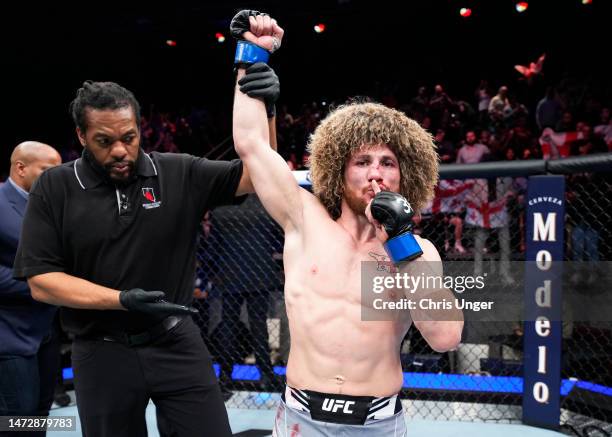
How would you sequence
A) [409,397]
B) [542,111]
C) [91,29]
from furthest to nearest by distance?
[91,29], [542,111], [409,397]

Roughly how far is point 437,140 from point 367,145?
5.30 metres

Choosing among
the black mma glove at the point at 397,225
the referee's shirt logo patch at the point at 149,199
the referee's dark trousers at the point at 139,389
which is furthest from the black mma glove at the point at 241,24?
the referee's dark trousers at the point at 139,389

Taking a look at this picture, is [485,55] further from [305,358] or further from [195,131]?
[305,358]

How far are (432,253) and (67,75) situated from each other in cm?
1000

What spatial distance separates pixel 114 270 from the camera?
5.77ft

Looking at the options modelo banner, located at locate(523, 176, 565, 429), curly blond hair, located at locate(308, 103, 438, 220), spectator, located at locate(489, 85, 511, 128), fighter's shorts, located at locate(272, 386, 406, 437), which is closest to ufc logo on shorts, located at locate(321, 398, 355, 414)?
fighter's shorts, located at locate(272, 386, 406, 437)

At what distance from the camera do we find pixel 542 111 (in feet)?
21.5

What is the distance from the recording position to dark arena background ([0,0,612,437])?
3.09m

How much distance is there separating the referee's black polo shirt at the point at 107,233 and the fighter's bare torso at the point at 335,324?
494 millimetres

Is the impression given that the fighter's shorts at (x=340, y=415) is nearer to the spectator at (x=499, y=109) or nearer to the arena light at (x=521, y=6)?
the spectator at (x=499, y=109)

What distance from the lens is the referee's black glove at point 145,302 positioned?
1603 mm

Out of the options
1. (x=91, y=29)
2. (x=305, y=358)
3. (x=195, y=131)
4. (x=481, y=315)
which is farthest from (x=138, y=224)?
(x=91, y=29)

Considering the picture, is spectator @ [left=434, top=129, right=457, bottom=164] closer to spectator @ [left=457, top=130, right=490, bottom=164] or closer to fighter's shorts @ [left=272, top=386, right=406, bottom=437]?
spectator @ [left=457, top=130, right=490, bottom=164]

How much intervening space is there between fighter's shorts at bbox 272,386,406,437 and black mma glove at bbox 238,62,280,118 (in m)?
0.73
